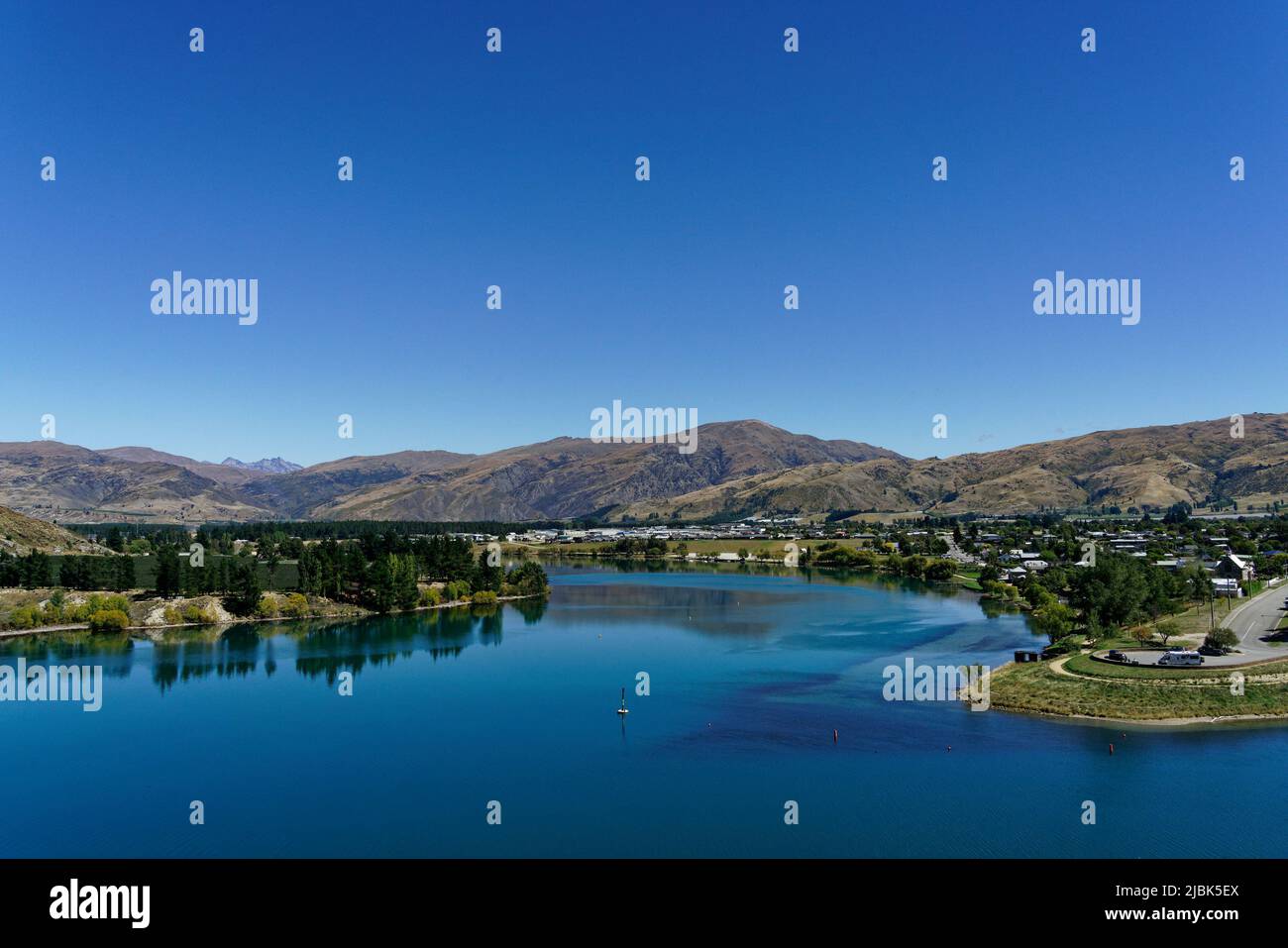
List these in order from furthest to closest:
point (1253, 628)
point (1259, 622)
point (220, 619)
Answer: point (220, 619)
point (1259, 622)
point (1253, 628)

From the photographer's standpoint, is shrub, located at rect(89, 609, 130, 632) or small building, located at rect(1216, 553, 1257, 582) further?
shrub, located at rect(89, 609, 130, 632)

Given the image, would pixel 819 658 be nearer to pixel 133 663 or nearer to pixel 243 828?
pixel 243 828

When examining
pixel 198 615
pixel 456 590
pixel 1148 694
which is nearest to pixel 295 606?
pixel 198 615

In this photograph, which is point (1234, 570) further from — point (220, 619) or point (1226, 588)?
point (220, 619)

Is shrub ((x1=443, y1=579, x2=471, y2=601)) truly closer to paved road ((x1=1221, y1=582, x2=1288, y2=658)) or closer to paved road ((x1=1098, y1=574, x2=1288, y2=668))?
paved road ((x1=1098, y1=574, x2=1288, y2=668))

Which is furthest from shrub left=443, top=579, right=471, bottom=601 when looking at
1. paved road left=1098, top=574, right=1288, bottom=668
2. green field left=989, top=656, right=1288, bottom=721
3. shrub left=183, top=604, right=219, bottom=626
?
paved road left=1098, top=574, right=1288, bottom=668

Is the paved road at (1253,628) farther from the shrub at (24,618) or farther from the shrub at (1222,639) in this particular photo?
the shrub at (24,618)
